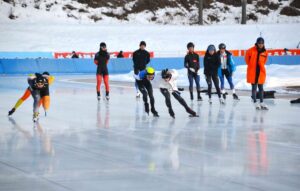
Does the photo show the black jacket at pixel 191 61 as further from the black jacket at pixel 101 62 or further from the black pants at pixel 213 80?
the black jacket at pixel 101 62

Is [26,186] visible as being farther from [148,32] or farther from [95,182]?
Answer: [148,32]

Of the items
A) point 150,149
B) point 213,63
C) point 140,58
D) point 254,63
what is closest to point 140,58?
point 140,58

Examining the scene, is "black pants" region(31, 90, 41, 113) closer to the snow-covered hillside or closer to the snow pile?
the snow pile

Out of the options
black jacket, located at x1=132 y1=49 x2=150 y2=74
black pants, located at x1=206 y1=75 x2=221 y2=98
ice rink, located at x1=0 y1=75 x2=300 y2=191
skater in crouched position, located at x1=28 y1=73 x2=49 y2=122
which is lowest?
ice rink, located at x1=0 y1=75 x2=300 y2=191

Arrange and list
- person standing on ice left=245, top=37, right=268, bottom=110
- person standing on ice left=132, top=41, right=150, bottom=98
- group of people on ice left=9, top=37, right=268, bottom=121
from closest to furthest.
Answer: group of people on ice left=9, top=37, right=268, bottom=121 → person standing on ice left=245, top=37, right=268, bottom=110 → person standing on ice left=132, top=41, right=150, bottom=98

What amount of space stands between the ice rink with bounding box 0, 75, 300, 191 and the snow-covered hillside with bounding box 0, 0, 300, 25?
45.1 meters

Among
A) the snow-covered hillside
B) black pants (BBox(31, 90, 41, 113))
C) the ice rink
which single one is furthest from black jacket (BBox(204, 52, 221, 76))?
the snow-covered hillside

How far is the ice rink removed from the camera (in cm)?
822

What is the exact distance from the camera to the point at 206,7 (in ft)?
230

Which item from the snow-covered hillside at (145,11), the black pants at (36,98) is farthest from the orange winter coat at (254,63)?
the snow-covered hillside at (145,11)

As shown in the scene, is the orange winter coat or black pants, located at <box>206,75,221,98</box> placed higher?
the orange winter coat

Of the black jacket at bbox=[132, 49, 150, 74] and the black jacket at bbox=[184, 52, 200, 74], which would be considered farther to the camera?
the black jacket at bbox=[184, 52, 200, 74]

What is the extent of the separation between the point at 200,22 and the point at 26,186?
190 feet

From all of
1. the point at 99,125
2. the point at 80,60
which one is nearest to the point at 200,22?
the point at 80,60
